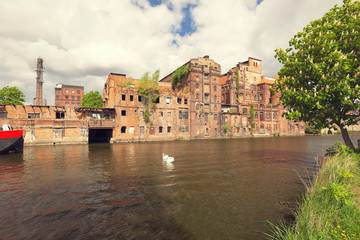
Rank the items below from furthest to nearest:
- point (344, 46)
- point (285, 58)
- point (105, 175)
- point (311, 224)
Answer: point (285, 58) → point (105, 175) → point (344, 46) → point (311, 224)

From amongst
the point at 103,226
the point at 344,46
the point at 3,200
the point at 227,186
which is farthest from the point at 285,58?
the point at 3,200

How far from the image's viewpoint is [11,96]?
4269 centimetres

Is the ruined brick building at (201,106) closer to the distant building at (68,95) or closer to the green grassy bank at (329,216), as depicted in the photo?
the green grassy bank at (329,216)

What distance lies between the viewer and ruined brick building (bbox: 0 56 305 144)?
31.2 metres

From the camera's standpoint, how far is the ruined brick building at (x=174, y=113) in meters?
31.2

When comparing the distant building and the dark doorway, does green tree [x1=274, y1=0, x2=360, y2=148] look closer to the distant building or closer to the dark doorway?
the dark doorway

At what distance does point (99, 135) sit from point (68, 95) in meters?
50.8

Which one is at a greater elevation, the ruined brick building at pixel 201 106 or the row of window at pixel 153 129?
the ruined brick building at pixel 201 106

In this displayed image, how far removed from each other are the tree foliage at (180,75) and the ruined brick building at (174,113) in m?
0.30

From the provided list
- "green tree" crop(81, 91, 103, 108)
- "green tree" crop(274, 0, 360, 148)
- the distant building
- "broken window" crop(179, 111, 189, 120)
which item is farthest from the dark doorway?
the distant building

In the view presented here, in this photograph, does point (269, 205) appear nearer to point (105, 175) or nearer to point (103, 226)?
point (103, 226)

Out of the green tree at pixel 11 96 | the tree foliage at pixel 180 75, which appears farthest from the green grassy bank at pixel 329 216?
the green tree at pixel 11 96

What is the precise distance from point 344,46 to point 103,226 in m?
15.8

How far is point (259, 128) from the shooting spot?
182 ft
